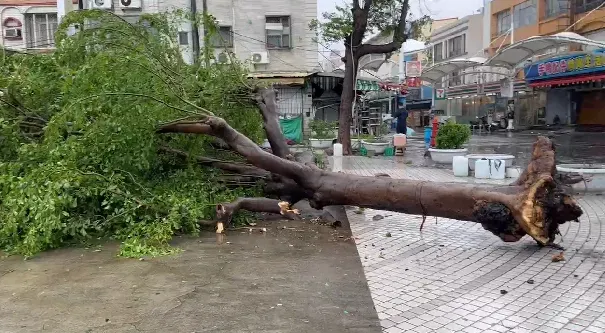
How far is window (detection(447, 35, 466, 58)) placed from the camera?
40.3 metres

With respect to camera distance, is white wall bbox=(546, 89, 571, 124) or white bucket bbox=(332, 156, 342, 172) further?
white wall bbox=(546, 89, 571, 124)

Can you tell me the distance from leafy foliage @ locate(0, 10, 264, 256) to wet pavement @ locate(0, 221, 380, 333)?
321mm

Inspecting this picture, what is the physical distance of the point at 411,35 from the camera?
1655 centimetres

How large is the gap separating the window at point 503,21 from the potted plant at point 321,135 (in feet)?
68.6

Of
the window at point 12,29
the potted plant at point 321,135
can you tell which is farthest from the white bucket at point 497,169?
the window at point 12,29

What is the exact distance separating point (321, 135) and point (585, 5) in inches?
678

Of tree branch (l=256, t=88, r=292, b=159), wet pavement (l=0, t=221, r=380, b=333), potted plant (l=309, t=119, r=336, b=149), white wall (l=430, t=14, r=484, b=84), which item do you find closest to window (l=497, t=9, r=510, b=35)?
white wall (l=430, t=14, r=484, b=84)

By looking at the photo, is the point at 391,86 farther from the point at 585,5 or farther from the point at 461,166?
the point at 461,166

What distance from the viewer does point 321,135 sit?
703 inches

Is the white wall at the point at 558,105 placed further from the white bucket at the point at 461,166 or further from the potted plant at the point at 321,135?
the white bucket at the point at 461,166

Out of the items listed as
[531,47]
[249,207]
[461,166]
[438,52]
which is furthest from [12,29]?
[438,52]

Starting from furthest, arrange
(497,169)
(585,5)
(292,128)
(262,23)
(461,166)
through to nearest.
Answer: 1. (585,5)
2. (262,23)
3. (292,128)
4. (461,166)
5. (497,169)

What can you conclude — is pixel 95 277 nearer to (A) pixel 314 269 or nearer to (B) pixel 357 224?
(A) pixel 314 269

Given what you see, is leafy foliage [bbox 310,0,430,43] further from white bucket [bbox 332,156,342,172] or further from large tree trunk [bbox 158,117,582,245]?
large tree trunk [bbox 158,117,582,245]
